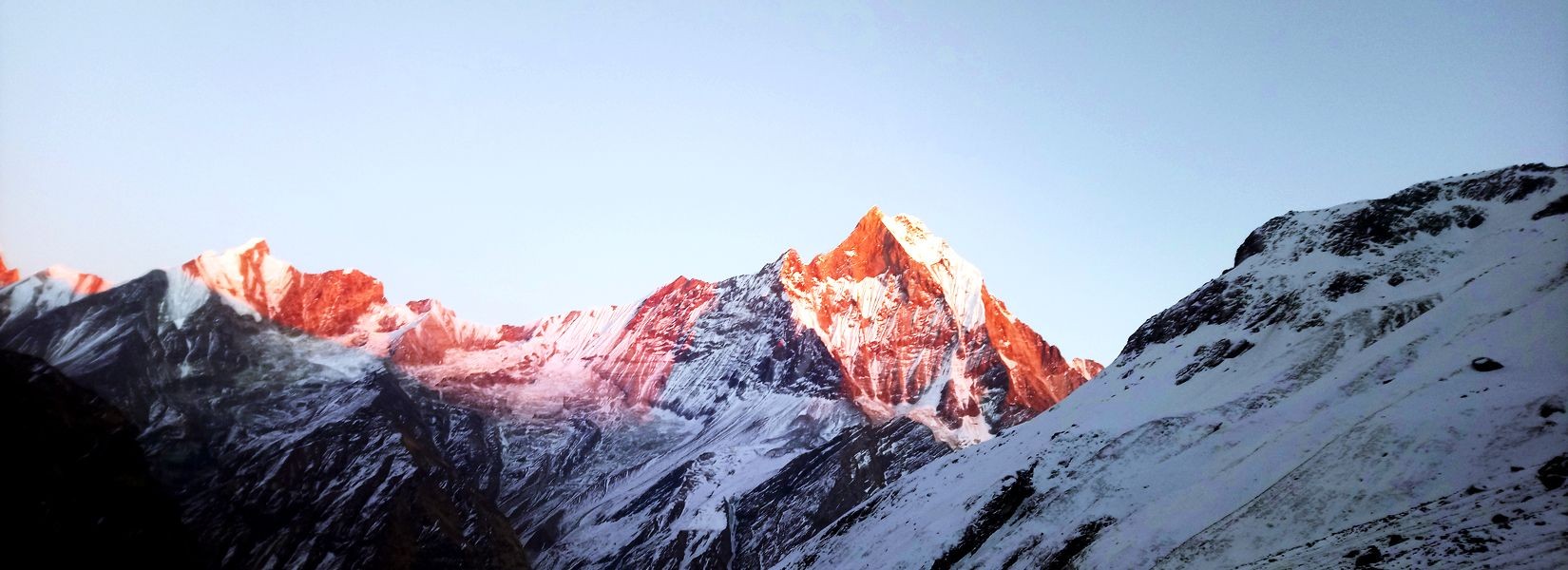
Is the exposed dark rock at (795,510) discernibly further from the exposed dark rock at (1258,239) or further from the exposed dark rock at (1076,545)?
the exposed dark rock at (1076,545)

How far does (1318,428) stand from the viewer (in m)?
77.7

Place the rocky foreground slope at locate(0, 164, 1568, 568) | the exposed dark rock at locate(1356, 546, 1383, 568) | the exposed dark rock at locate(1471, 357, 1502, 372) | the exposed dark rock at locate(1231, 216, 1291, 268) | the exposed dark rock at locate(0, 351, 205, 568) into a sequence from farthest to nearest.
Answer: the exposed dark rock at locate(1231, 216, 1291, 268), the exposed dark rock at locate(0, 351, 205, 568), the exposed dark rock at locate(1471, 357, 1502, 372), the rocky foreground slope at locate(0, 164, 1568, 568), the exposed dark rock at locate(1356, 546, 1383, 568)

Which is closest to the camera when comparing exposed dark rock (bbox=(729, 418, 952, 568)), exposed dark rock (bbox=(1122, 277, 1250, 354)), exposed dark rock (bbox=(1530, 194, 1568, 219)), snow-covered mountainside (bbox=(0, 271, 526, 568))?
exposed dark rock (bbox=(1530, 194, 1568, 219))

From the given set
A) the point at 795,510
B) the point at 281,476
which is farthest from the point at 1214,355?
the point at 281,476

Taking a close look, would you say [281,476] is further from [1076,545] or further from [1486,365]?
[1486,365]

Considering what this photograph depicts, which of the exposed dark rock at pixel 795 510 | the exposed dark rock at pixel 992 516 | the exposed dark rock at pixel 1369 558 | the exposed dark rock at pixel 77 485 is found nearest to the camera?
the exposed dark rock at pixel 1369 558

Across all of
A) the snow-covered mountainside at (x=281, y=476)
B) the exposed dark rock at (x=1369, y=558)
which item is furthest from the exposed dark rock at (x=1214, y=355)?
the snow-covered mountainside at (x=281, y=476)

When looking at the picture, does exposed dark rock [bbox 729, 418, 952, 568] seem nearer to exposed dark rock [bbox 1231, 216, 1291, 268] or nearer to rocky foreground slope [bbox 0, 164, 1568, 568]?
rocky foreground slope [bbox 0, 164, 1568, 568]

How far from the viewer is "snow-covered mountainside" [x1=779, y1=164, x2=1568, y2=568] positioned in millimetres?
59531

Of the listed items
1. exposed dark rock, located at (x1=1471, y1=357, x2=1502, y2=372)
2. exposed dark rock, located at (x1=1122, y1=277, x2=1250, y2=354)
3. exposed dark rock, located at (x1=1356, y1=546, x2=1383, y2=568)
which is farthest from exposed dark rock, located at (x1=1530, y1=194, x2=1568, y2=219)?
exposed dark rock, located at (x1=1356, y1=546, x2=1383, y2=568)

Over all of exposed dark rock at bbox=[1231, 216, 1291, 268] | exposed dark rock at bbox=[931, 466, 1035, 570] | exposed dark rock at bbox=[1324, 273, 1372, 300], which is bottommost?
exposed dark rock at bbox=[931, 466, 1035, 570]

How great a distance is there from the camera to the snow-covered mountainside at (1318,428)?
59531 millimetres

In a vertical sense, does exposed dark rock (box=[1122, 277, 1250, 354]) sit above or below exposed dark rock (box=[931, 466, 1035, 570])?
above

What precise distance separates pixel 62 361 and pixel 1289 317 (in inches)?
8251
